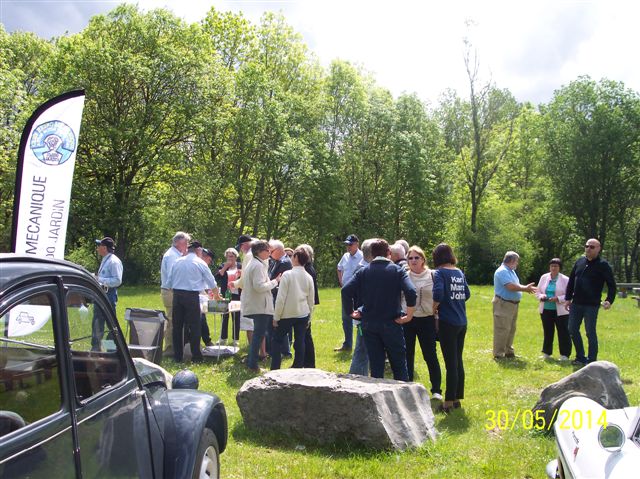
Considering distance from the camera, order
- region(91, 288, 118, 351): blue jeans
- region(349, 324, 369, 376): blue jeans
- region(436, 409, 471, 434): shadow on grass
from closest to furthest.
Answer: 1. region(91, 288, 118, 351): blue jeans
2. region(436, 409, 471, 434): shadow on grass
3. region(349, 324, 369, 376): blue jeans

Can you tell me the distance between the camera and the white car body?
10.8 feet

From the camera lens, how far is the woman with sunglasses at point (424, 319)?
7238mm

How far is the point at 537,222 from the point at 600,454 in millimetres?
41699

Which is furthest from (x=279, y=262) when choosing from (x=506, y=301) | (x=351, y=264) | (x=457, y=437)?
(x=457, y=437)

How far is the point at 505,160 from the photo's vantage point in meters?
46.3

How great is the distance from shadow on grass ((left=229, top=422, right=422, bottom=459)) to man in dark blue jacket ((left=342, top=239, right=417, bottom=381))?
1.18 metres

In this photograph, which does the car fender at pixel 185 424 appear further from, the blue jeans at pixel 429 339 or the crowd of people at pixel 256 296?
the crowd of people at pixel 256 296

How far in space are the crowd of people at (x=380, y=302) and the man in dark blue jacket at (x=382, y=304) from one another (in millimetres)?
11

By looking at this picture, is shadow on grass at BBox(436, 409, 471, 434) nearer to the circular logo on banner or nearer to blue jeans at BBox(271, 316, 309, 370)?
blue jeans at BBox(271, 316, 309, 370)

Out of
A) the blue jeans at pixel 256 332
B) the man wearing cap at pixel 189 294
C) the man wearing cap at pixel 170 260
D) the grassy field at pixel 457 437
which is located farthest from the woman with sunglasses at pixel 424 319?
the man wearing cap at pixel 170 260

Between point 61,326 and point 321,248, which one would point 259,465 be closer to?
point 61,326

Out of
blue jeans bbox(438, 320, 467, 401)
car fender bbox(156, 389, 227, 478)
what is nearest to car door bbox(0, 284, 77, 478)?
car fender bbox(156, 389, 227, 478)
